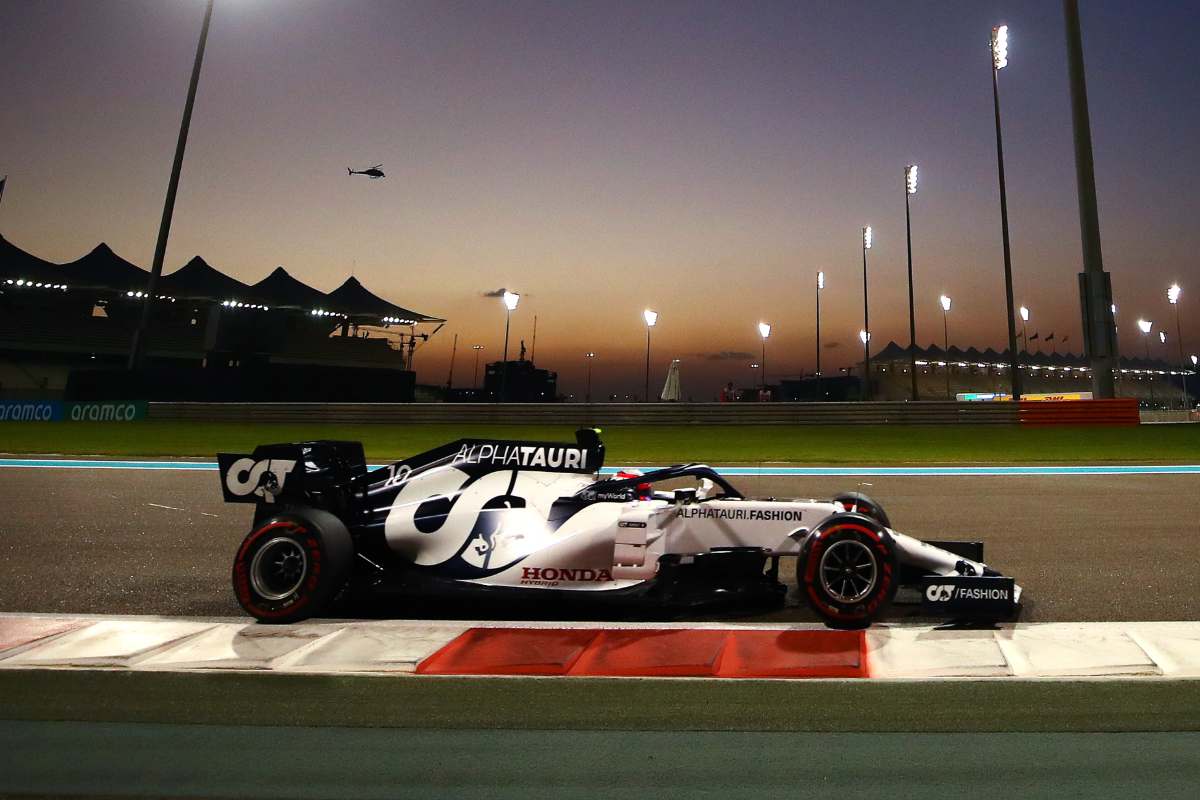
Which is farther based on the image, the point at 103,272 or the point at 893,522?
the point at 103,272

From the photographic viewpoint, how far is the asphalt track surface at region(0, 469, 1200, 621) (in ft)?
Result: 15.6

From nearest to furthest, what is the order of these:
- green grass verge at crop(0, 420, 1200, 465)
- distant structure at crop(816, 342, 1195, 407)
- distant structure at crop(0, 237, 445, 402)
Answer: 1. green grass verge at crop(0, 420, 1200, 465)
2. distant structure at crop(0, 237, 445, 402)
3. distant structure at crop(816, 342, 1195, 407)

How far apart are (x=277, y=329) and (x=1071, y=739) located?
57.9m

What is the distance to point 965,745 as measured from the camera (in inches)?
103

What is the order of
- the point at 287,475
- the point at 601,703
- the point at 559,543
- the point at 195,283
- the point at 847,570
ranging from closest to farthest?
the point at 601,703 < the point at 847,570 < the point at 559,543 < the point at 287,475 < the point at 195,283

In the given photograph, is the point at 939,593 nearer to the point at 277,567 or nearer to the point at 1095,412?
the point at 277,567

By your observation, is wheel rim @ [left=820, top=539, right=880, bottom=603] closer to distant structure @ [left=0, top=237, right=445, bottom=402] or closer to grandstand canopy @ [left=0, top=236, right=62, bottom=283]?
distant structure @ [left=0, top=237, right=445, bottom=402]

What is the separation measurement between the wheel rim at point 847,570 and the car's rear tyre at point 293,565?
269cm

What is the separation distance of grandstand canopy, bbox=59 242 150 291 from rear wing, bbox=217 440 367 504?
4912 centimetres

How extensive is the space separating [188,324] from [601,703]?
60329 millimetres

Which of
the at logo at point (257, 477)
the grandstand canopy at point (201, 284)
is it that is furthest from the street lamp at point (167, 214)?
the at logo at point (257, 477)

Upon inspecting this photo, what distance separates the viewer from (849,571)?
4.11 metres

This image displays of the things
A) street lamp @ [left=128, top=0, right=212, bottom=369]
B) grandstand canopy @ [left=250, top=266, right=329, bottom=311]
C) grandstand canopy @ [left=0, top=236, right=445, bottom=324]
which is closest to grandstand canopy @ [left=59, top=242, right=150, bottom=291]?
grandstand canopy @ [left=0, top=236, right=445, bottom=324]

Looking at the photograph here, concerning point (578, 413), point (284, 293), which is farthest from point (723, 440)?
point (284, 293)
